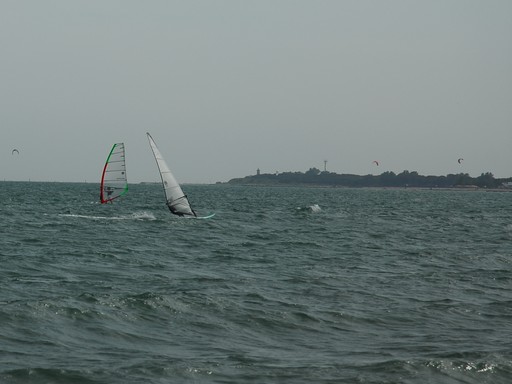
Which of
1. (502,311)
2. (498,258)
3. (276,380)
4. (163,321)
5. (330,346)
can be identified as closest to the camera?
(276,380)

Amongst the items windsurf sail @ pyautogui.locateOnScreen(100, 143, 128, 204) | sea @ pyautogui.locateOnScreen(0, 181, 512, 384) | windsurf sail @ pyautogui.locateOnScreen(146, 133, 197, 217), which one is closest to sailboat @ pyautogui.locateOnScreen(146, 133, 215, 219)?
windsurf sail @ pyautogui.locateOnScreen(146, 133, 197, 217)

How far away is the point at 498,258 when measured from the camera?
25.7 meters

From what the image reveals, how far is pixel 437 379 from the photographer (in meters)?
10.5

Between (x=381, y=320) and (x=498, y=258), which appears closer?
(x=381, y=320)

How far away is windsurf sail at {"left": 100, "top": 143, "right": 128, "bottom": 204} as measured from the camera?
151ft

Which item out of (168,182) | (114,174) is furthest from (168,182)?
(114,174)

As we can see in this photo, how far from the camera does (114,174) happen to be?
154ft

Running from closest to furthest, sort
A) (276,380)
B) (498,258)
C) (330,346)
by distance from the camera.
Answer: (276,380) < (330,346) < (498,258)

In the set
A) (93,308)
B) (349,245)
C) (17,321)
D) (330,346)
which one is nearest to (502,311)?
(330,346)

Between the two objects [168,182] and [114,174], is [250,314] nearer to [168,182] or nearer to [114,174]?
[168,182]

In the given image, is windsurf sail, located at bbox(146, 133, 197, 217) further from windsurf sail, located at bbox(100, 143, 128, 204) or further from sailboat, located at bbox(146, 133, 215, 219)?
windsurf sail, located at bbox(100, 143, 128, 204)

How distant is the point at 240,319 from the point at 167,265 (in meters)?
8.27

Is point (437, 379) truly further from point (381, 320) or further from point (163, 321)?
point (163, 321)

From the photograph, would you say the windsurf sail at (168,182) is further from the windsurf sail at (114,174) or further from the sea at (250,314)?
the sea at (250,314)
